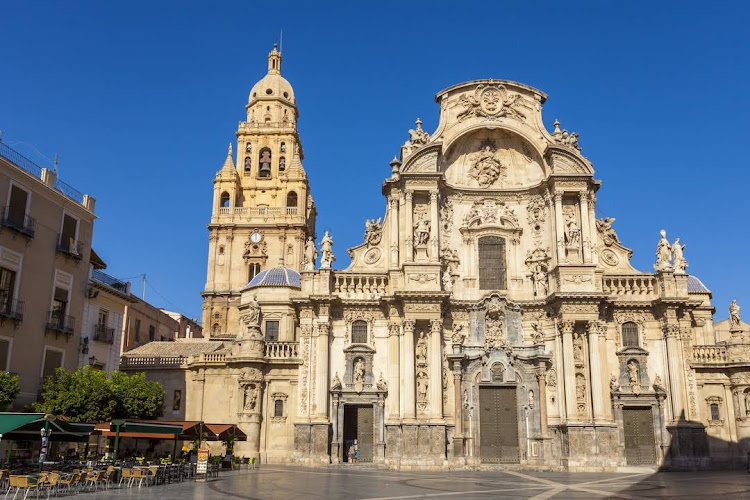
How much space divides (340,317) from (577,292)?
1184cm

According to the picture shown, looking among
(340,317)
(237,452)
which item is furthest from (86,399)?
(340,317)

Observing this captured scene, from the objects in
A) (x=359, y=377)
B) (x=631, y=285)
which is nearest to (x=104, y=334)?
(x=359, y=377)

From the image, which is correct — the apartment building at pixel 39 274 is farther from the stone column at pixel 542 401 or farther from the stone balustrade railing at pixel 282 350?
the stone column at pixel 542 401

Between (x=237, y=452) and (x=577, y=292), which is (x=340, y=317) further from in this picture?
(x=577, y=292)

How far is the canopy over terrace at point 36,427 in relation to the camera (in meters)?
19.6

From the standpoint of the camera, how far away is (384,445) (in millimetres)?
33688

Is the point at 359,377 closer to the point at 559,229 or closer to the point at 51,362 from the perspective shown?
the point at 559,229

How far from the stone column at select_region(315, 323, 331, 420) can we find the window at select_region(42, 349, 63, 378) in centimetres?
1176

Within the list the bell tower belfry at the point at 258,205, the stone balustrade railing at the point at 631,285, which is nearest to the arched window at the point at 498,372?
the stone balustrade railing at the point at 631,285

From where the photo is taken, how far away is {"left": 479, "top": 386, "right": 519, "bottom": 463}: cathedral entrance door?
34031mm

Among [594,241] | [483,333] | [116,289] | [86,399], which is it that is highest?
[594,241]

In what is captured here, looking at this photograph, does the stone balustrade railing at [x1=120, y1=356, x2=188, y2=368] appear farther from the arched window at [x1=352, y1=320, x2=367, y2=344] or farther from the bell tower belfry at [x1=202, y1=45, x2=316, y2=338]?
the bell tower belfry at [x1=202, y1=45, x2=316, y2=338]

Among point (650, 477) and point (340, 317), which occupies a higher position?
point (340, 317)

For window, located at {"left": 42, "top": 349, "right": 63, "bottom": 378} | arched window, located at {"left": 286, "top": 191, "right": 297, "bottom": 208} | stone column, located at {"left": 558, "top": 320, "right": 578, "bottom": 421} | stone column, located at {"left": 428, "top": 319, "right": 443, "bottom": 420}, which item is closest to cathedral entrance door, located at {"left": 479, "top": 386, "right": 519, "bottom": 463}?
stone column, located at {"left": 428, "top": 319, "right": 443, "bottom": 420}
